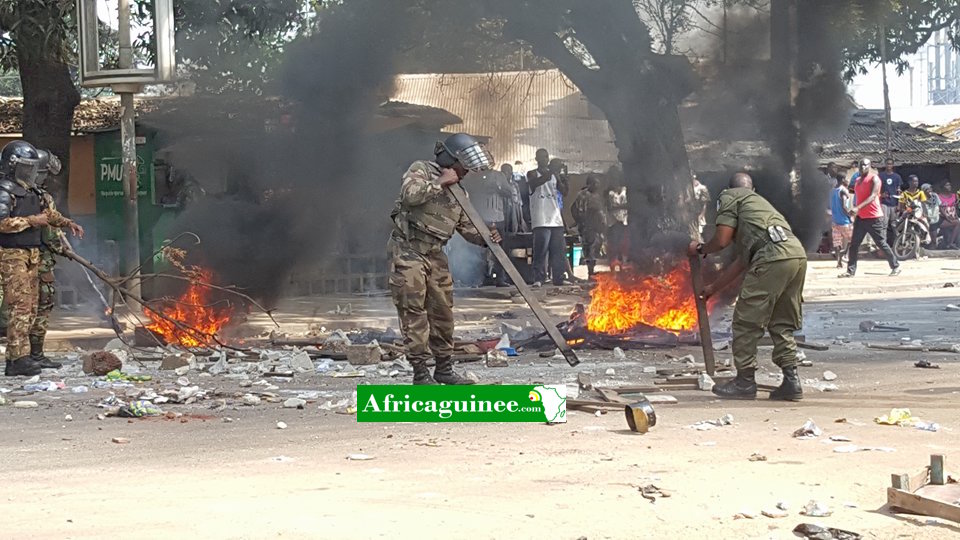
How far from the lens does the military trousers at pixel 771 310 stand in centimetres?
710

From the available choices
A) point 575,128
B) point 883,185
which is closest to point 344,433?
point 883,185

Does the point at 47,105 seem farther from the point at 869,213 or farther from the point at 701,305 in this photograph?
the point at 869,213

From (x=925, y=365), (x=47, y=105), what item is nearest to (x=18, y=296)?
(x=47, y=105)

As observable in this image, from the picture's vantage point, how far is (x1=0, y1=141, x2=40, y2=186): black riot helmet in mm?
9133

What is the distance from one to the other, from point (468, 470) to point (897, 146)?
22.6m

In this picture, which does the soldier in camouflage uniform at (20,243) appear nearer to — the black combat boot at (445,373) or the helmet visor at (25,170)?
the helmet visor at (25,170)

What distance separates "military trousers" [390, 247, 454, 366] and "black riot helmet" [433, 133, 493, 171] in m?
0.56

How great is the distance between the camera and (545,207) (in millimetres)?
16203

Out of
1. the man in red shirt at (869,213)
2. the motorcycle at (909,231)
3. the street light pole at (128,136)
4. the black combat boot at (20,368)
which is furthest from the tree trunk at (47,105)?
the motorcycle at (909,231)

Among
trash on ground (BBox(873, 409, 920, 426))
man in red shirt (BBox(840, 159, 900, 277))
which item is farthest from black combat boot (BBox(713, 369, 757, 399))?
man in red shirt (BBox(840, 159, 900, 277))

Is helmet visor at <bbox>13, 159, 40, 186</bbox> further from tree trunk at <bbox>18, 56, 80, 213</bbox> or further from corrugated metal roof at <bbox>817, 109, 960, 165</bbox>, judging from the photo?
corrugated metal roof at <bbox>817, 109, 960, 165</bbox>

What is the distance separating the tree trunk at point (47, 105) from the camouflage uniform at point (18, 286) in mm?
4289

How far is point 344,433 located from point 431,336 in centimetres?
145

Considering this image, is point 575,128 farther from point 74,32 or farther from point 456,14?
point 74,32
